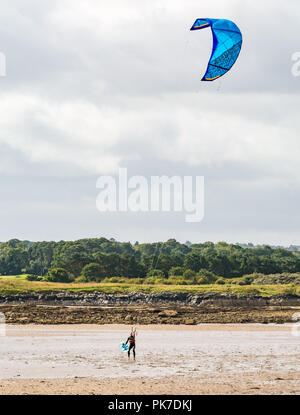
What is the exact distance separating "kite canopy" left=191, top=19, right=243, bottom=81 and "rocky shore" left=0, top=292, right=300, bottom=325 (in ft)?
71.7

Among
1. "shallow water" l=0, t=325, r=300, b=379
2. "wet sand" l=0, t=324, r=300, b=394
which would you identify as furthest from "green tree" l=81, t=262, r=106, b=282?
"shallow water" l=0, t=325, r=300, b=379

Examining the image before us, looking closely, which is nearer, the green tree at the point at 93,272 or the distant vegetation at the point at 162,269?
the distant vegetation at the point at 162,269

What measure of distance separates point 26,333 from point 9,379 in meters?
17.9

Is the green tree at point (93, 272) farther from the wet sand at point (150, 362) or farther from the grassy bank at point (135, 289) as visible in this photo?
the wet sand at point (150, 362)

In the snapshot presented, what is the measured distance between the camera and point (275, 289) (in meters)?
89.1

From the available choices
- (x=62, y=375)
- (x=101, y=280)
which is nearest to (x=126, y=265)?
(x=101, y=280)

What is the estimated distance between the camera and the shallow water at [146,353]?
29125mm

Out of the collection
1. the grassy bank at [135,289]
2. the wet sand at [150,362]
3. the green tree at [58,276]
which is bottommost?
the wet sand at [150,362]

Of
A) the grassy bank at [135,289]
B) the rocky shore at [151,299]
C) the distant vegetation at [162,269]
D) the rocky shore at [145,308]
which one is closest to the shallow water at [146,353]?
the rocky shore at [145,308]

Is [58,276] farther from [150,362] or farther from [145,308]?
[150,362]

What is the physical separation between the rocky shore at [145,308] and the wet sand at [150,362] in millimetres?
6647

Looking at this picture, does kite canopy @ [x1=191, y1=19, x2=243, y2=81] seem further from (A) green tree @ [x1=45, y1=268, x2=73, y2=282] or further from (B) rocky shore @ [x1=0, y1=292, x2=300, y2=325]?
(A) green tree @ [x1=45, y1=268, x2=73, y2=282]
